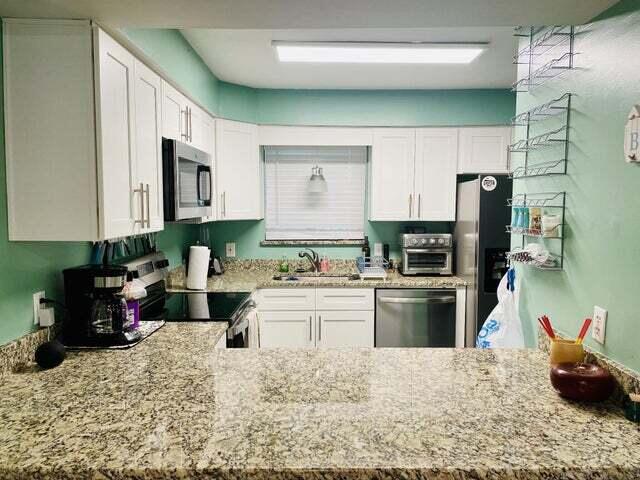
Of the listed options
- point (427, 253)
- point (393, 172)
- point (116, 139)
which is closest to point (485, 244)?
point (427, 253)

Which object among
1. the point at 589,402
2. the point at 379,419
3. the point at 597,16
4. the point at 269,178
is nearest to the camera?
the point at 379,419

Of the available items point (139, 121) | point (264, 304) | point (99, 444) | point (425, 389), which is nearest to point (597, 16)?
point (425, 389)

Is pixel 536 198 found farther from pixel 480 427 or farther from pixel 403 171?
pixel 403 171

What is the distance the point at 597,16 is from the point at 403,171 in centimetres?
236

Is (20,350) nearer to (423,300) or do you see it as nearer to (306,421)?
(306,421)

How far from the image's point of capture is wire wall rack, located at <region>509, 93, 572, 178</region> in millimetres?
1619

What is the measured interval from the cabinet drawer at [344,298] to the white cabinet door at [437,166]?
1011mm

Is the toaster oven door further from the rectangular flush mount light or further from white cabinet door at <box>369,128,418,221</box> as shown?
the rectangular flush mount light

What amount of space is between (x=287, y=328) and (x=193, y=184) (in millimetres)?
1540

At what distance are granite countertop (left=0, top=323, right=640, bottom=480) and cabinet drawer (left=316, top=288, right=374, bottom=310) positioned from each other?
Answer: 192 centimetres

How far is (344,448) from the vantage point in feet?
3.29

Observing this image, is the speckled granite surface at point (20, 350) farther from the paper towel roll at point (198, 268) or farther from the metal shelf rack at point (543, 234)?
the metal shelf rack at point (543, 234)

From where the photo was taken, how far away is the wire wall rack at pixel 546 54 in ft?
5.32

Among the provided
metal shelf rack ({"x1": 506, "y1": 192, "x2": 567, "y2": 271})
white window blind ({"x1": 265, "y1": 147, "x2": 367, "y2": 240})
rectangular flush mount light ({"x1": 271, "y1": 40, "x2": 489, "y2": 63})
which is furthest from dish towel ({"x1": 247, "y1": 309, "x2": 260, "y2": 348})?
rectangular flush mount light ({"x1": 271, "y1": 40, "x2": 489, "y2": 63})
